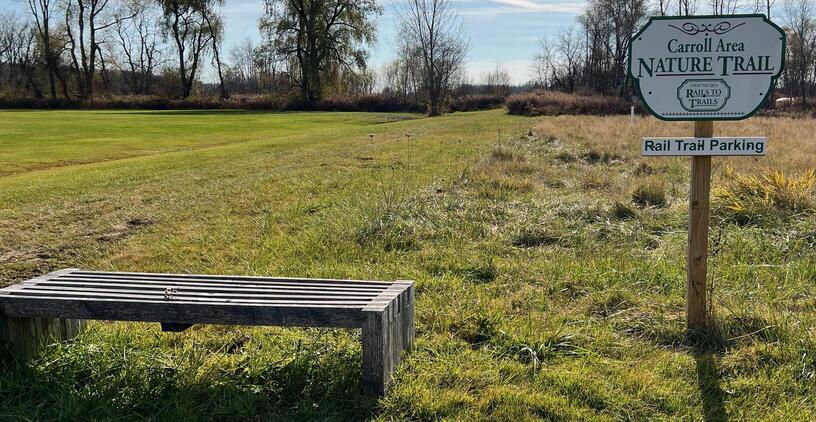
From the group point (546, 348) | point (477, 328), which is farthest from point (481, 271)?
point (546, 348)

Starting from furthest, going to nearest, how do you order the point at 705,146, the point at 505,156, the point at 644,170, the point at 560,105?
the point at 560,105 → the point at 505,156 → the point at 644,170 → the point at 705,146

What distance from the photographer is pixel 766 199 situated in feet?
22.1

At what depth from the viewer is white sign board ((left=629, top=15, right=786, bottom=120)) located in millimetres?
3494

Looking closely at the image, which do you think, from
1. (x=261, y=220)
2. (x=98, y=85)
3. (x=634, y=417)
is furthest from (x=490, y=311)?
(x=98, y=85)

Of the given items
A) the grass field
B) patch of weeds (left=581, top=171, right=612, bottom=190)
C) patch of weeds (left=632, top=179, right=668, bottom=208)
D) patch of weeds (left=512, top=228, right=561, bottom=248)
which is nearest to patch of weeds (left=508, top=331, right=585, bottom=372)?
the grass field

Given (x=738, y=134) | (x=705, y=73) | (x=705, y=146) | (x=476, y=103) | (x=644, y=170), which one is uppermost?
(x=476, y=103)

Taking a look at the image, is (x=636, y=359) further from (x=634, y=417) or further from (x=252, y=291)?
(x=252, y=291)

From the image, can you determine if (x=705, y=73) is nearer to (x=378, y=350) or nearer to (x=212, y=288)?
(x=378, y=350)

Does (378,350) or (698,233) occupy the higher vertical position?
(698,233)

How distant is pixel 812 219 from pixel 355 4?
54.2 m

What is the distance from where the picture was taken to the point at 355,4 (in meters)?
56.3

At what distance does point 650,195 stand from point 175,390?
6.53 m

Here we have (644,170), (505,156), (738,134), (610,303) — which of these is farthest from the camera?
(738,134)

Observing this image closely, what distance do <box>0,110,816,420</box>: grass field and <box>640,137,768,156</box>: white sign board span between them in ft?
3.45
